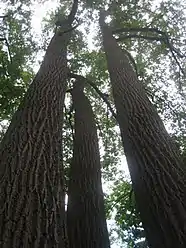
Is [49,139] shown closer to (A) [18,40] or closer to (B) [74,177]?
(B) [74,177]

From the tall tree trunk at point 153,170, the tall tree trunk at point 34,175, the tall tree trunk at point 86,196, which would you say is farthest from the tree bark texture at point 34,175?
the tall tree trunk at point 86,196

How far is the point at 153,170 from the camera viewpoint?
3477 mm

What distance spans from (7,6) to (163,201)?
9692 millimetres

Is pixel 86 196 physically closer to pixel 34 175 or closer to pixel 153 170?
pixel 153 170

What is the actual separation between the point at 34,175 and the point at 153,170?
4.41 feet

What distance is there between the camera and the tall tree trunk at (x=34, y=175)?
240 cm

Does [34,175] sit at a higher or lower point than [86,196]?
lower

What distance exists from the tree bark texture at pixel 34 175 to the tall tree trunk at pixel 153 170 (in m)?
0.91

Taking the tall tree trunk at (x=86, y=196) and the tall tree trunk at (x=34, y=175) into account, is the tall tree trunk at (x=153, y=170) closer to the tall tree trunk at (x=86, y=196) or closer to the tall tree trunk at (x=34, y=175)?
the tall tree trunk at (x=34, y=175)

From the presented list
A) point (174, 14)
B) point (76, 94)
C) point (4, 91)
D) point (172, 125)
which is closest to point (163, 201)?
point (76, 94)

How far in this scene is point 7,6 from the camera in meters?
10.6

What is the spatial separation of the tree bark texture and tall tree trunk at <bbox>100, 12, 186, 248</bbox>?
91 centimetres

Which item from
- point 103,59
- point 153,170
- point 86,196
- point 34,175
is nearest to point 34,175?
point 34,175

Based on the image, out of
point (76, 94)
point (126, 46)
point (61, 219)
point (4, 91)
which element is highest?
point (126, 46)
